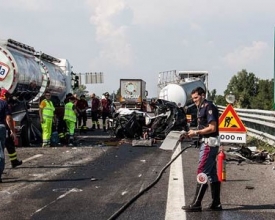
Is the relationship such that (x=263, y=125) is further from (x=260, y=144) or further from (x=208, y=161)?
(x=208, y=161)

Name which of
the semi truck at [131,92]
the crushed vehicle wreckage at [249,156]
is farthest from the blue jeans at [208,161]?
the semi truck at [131,92]

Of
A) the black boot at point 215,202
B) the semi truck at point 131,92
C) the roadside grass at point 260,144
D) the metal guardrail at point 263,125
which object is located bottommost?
the roadside grass at point 260,144

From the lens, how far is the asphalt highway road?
7.01 meters

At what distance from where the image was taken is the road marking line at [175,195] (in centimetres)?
689

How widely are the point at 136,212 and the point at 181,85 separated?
24.8 metres

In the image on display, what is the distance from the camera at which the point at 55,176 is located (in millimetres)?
10250

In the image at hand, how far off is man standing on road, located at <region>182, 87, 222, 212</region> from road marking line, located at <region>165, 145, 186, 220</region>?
29 cm

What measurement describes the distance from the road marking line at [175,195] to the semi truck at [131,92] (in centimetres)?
2864

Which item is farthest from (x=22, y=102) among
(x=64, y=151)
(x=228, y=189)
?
(x=228, y=189)

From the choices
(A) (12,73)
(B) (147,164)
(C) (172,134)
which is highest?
(A) (12,73)

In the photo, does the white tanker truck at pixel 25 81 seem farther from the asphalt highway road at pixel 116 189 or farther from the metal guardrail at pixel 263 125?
the metal guardrail at pixel 263 125

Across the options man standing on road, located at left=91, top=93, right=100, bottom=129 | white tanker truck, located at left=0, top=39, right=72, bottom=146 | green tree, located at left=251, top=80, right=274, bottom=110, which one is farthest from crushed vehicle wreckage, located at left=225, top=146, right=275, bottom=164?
green tree, located at left=251, top=80, right=274, bottom=110

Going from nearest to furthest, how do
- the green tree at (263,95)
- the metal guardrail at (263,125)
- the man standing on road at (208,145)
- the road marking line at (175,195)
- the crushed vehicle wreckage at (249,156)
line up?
1. the road marking line at (175,195)
2. the man standing on road at (208,145)
3. the crushed vehicle wreckage at (249,156)
4. the metal guardrail at (263,125)
5. the green tree at (263,95)

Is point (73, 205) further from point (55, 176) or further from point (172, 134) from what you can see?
point (55, 176)
